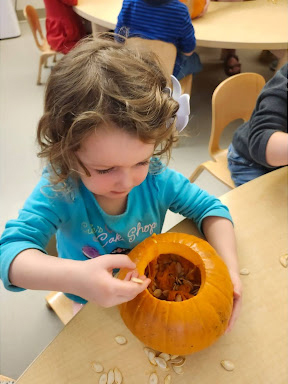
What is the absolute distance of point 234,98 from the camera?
1297 mm

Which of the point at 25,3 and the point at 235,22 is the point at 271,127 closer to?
Result: the point at 235,22

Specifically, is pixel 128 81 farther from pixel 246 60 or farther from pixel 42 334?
pixel 246 60

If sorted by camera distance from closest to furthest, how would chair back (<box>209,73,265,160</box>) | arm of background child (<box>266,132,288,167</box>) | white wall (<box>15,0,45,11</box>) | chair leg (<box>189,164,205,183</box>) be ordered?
arm of background child (<box>266,132,288,167</box>), chair back (<box>209,73,265,160</box>), chair leg (<box>189,164,205,183</box>), white wall (<box>15,0,45,11</box>)

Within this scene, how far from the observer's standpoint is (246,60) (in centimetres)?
330

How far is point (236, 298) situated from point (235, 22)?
6.56 feet

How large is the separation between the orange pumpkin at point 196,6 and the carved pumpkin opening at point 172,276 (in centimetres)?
181

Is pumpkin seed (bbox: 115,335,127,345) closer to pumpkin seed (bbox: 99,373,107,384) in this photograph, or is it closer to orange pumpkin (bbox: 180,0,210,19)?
pumpkin seed (bbox: 99,373,107,384)

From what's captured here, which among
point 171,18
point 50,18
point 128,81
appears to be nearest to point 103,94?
point 128,81

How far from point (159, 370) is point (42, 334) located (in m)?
0.93

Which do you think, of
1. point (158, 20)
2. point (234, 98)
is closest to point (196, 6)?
point (158, 20)

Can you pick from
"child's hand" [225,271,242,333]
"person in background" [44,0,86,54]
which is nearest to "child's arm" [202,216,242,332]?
"child's hand" [225,271,242,333]

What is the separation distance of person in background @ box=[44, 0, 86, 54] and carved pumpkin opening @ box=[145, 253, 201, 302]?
7.84ft

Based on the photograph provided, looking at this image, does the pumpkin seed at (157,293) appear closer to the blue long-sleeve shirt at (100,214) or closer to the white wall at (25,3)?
the blue long-sleeve shirt at (100,214)

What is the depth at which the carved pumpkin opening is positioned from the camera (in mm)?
570
